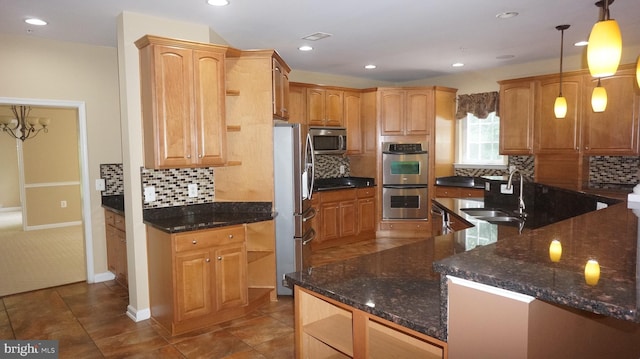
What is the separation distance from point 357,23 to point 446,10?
2.69 ft

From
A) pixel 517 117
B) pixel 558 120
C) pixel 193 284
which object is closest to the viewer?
pixel 193 284

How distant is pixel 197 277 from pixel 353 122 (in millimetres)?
4087

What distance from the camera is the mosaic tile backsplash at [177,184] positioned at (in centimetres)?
360

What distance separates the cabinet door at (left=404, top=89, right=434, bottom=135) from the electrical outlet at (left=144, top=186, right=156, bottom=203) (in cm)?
419

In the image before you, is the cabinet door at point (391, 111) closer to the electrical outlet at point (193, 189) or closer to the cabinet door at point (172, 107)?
the electrical outlet at point (193, 189)

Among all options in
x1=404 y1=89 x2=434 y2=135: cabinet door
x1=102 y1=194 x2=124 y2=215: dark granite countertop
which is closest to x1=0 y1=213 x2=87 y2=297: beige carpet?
x1=102 y1=194 x2=124 y2=215: dark granite countertop

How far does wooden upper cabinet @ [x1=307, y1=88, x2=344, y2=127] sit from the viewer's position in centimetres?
617

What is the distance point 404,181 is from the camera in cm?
657

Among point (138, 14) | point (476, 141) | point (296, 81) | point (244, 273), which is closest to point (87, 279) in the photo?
point (244, 273)

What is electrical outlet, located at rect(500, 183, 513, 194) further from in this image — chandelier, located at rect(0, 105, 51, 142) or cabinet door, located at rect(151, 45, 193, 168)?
chandelier, located at rect(0, 105, 51, 142)

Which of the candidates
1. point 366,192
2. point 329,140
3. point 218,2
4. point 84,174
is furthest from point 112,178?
point 366,192

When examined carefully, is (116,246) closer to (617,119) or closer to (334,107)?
(334,107)

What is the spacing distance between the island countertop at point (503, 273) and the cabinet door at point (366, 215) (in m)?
4.08

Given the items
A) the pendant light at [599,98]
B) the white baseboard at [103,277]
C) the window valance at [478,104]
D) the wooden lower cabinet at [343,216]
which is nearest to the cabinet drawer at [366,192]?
the wooden lower cabinet at [343,216]
